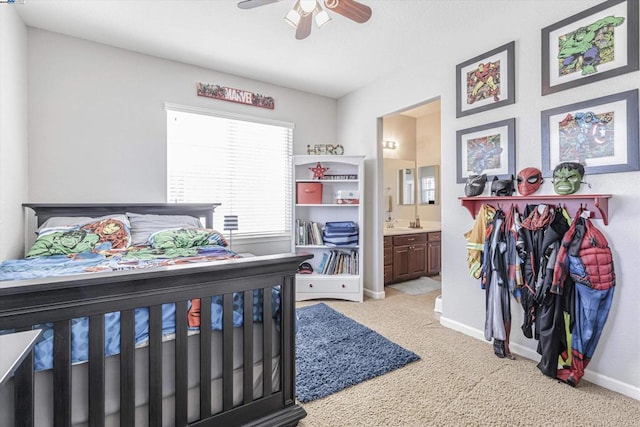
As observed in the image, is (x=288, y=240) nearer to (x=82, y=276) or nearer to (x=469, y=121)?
(x=469, y=121)

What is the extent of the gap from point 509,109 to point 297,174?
2.37 meters

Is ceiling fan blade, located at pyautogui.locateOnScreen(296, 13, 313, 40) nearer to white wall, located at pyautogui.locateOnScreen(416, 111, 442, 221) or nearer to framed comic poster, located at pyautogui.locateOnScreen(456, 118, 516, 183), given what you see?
framed comic poster, located at pyautogui.locateOnScreen(456, 118, 516, 183)

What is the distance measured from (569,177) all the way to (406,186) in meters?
3.25

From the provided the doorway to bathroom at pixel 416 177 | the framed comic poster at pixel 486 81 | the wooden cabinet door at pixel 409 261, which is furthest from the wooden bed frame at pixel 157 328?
the doorway to bathroom at pixel 416 177

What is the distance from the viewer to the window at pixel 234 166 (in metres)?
3.35

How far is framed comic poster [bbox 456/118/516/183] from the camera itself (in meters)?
2.40

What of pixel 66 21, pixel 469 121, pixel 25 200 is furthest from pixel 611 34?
pixel 25 200

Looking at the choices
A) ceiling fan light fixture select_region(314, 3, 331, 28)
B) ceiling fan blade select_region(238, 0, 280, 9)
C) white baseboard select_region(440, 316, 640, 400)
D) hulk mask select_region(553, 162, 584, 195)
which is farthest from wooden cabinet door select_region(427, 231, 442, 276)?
ceiling fan blade select_region(238, 0, 280, 9)

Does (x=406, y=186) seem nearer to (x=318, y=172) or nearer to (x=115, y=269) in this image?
(x=318, y=172)

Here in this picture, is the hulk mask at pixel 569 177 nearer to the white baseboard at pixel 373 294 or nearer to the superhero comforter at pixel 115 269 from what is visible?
the superhero comforter at pixel 115 269

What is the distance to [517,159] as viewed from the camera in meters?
2.37

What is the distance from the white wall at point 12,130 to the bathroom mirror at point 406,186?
452 cm

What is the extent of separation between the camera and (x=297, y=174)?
13.1 feet

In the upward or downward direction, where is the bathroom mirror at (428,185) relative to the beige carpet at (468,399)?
upward
